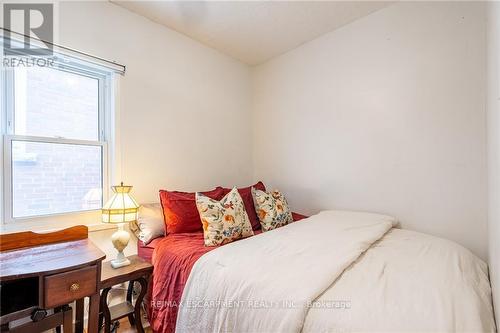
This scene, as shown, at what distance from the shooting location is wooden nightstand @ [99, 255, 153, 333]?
145 centimetres

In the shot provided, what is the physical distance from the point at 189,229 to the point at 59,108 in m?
1.32

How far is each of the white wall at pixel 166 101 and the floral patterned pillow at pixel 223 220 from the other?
68 centimetres

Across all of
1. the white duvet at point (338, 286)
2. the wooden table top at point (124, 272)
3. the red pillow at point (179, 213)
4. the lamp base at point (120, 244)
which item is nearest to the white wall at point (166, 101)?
the red pillow at point (179, 213)

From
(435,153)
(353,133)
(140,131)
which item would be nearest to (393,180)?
(435,153)

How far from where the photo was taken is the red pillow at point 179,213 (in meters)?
1.84

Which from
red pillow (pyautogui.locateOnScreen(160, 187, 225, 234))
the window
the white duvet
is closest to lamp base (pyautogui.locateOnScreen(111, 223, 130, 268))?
red pillow (pyautogui.locateOnScreen(160, 187, 225, 234))

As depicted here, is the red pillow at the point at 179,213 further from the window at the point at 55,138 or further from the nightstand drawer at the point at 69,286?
the nightstand drawer at the point at 69,286

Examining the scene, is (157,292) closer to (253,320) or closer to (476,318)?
(253,320)

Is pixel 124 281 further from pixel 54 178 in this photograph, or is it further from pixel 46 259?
pixel 54 178

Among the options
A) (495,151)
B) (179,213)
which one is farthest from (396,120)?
(179,213)

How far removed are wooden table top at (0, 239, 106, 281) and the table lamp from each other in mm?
170

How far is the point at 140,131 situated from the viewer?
2098mm

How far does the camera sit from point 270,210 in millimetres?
2082

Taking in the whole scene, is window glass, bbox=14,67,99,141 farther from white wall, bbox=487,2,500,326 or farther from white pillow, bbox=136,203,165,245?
white wall, bbox=487,2,500,326
